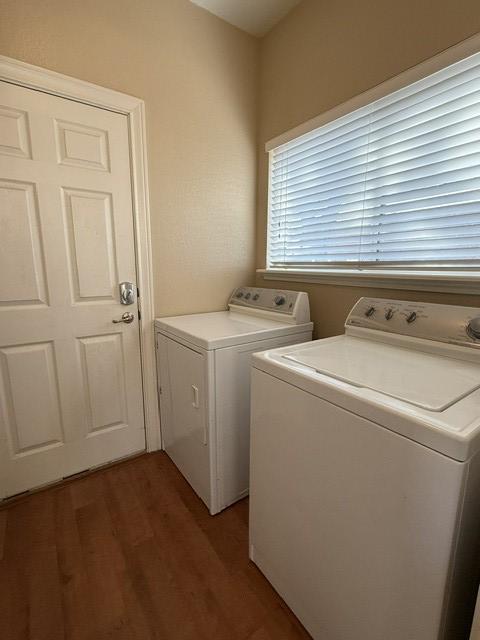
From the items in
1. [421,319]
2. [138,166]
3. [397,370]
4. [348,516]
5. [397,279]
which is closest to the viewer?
[348,516]

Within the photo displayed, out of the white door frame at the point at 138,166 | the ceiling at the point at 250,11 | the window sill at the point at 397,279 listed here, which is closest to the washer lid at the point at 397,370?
the window sill at the point at 397,279

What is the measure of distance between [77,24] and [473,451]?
2.25m

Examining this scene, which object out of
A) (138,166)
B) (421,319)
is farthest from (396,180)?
(138,166)

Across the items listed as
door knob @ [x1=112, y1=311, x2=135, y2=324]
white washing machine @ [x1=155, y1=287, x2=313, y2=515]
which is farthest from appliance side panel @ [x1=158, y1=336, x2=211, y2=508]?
door knob @ [x1=112, y1=311, x2=135, y2=324]

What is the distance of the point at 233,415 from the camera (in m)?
1.43

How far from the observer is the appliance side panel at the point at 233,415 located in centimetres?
137

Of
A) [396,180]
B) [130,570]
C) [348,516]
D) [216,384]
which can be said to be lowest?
[130,570]

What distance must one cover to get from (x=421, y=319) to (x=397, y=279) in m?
0.25

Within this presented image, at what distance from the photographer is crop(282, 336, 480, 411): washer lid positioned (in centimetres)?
75

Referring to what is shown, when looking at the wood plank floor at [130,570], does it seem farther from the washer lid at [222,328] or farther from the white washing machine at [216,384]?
the washer lid at [222,328]

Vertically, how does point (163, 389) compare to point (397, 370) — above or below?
below

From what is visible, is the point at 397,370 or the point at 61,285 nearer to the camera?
the point at 397,370

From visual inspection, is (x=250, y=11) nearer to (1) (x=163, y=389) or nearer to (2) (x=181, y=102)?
(2) (x=181, y=102)

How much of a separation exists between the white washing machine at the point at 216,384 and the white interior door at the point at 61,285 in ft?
1.13
